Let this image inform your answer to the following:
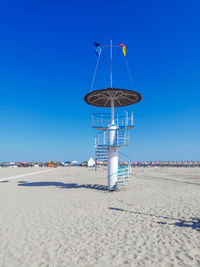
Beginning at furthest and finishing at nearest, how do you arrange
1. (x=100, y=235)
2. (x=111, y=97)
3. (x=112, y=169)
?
(x=111, y=97)
(x=112, y=169)
(x=100, y=235)

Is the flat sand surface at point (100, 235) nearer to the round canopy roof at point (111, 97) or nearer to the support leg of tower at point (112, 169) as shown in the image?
the support leg of tower at point (112, 169)

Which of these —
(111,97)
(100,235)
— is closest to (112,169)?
(111,97)

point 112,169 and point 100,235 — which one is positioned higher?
point 112,169

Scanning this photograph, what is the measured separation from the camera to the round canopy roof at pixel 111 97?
42.6 ft

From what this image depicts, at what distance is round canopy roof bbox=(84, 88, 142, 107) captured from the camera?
13.0 meters

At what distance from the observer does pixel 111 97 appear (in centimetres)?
1397

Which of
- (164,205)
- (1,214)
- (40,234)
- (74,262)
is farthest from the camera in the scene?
(164,205)

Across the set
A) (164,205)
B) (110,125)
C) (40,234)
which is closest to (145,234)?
(40,234)

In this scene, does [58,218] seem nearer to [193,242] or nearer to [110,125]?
[193,242]

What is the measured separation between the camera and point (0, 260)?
445 cm

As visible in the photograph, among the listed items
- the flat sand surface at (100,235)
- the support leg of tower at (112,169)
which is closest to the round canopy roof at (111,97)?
the support leg of tower at (112,169)

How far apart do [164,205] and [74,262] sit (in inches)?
252

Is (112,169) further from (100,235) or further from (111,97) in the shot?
(100,235)

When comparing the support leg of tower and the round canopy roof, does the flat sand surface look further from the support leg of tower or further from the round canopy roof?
the round canopy roof
